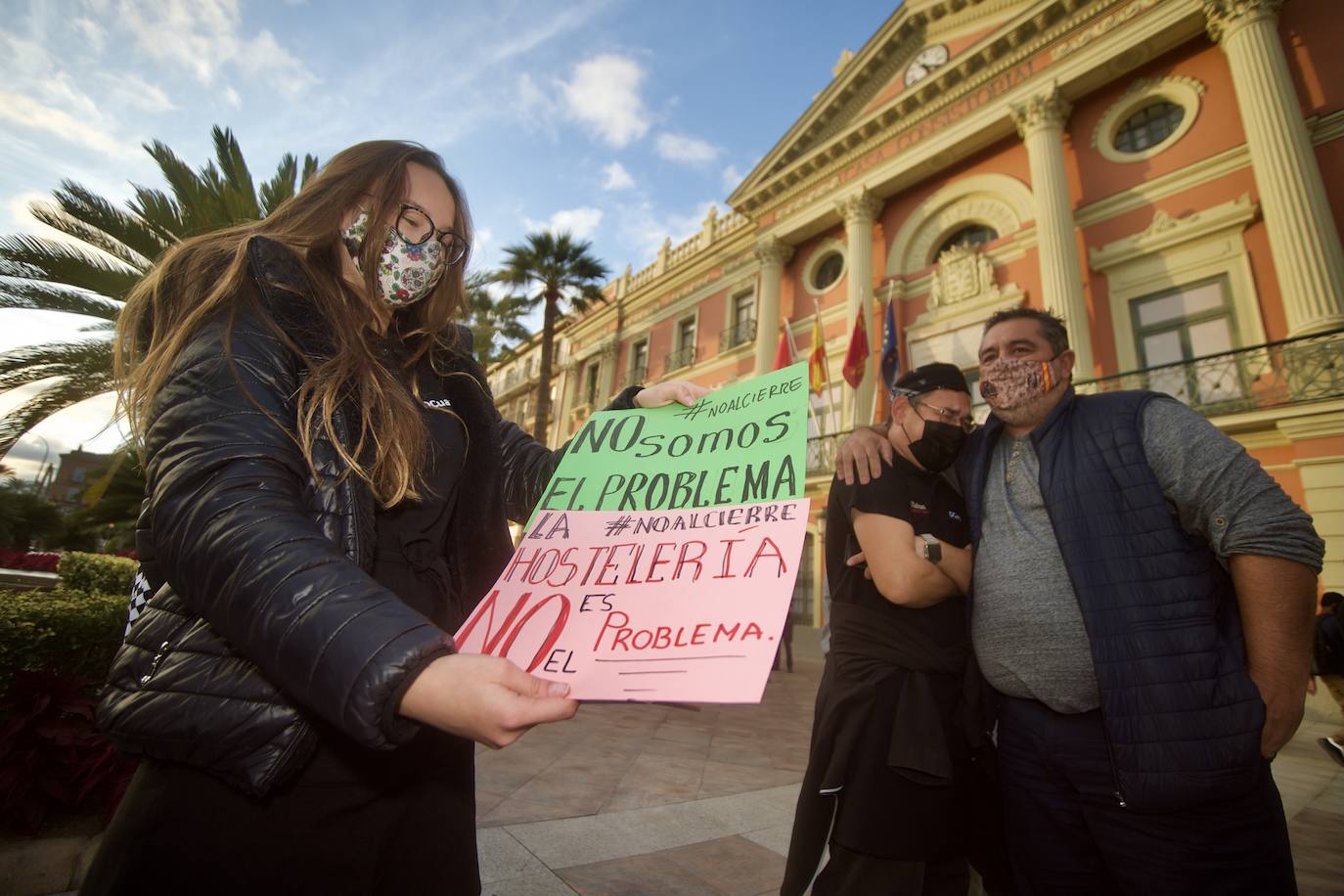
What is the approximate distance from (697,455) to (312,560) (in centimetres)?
66

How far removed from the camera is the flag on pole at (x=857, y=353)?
12.9m

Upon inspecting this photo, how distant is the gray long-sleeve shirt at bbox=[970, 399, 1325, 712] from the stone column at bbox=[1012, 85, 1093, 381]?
1047cm

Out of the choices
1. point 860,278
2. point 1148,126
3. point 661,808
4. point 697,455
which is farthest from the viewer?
point 860,278

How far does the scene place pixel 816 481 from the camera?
14195mm

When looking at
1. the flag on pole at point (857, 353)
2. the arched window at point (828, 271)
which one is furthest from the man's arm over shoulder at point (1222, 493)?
the arched window at point (828, 271)

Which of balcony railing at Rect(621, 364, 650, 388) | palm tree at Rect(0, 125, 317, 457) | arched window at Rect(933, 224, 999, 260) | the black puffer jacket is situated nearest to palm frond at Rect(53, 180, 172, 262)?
palm tree at Rect(0, 125, 317, 457)

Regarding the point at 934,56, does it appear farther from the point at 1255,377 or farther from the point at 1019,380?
the point at 1019,380

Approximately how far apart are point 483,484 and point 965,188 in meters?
15.7

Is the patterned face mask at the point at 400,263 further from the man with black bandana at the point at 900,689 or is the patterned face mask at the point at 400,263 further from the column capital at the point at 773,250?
the column capital at the point at 773,250

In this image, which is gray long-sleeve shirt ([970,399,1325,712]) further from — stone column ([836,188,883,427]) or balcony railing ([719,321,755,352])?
balcony railing ([719,321,755,352])

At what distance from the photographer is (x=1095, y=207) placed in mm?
11594

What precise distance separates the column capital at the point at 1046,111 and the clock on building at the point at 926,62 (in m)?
3.24

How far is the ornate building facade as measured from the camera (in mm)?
8852

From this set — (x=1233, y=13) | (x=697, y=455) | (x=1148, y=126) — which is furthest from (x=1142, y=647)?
(x=1148, y=126)
